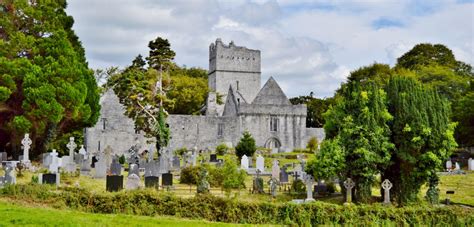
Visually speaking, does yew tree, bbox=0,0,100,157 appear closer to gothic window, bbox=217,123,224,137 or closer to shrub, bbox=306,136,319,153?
gothic window, bbox=217,123,224,137

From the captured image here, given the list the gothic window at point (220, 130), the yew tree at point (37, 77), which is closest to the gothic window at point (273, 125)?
the gothic window at point (220, 130)

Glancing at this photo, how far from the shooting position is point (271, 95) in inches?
2083

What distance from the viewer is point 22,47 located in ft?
94.3

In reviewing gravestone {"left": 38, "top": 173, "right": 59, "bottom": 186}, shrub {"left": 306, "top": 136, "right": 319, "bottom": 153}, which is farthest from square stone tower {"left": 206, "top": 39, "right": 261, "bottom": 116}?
gravestone {"left": 38, "top": 173, "right": 59, "bottom": 186}

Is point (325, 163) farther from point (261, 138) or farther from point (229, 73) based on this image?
point (229, 73)

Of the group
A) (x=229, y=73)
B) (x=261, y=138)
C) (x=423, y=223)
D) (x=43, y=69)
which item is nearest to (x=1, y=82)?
(x=43, y=69)

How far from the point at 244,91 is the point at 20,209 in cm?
5198

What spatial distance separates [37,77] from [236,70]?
38629 mm

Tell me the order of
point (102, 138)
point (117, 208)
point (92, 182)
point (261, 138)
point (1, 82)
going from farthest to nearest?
point (261, 138) → point (102, 138) → point (1, 82) → point (92, 182) → point (117, 208)

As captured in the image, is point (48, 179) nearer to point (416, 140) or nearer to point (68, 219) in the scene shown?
point (68, 219)

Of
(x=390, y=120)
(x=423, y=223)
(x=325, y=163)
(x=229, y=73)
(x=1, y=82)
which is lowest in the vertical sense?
(x=423, y=223)

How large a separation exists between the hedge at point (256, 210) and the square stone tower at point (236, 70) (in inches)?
1941

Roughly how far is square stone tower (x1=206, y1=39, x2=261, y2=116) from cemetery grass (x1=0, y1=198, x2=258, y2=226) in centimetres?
5047

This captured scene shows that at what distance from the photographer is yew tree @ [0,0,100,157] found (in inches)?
1077
